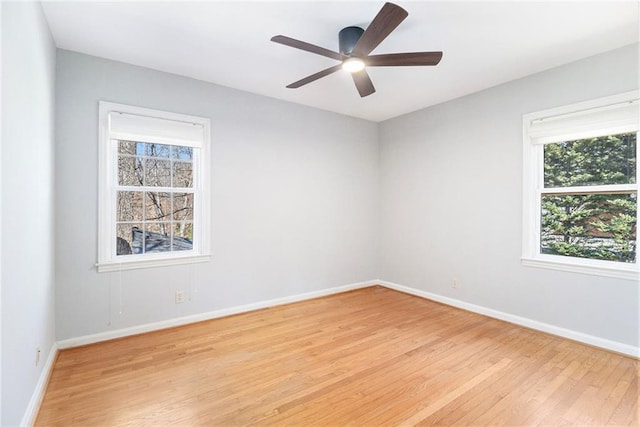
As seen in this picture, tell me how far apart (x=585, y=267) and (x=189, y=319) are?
4046mm

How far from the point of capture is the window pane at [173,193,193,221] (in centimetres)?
347

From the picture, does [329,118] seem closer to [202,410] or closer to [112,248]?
[112,248]

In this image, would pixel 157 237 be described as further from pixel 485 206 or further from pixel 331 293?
pixel 485 206

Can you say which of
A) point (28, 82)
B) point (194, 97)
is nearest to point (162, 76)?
point (194, 97)

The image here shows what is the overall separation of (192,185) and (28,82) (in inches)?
69.8

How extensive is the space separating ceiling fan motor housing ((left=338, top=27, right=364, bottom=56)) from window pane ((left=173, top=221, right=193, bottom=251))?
8.00ft

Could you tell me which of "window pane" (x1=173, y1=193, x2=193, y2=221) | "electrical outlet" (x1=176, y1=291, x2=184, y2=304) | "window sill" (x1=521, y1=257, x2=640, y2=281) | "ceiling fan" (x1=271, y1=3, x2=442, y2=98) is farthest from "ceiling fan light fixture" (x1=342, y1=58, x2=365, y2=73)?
"electrical outlet" (x1=176, y1=291, x2=184, y2=304)

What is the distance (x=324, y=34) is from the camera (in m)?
2.56

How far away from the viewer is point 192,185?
11.6ft

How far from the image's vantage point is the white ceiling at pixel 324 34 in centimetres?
225

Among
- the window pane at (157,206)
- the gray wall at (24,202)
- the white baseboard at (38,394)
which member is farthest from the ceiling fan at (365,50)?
the white baseboard at (38,394)

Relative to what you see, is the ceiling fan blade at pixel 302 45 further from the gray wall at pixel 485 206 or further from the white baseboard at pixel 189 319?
the white baseboard at pixel 189 319

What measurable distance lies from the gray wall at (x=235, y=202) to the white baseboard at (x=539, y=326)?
1174 millimetres

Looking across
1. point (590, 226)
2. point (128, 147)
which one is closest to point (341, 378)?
point (590, 226)
